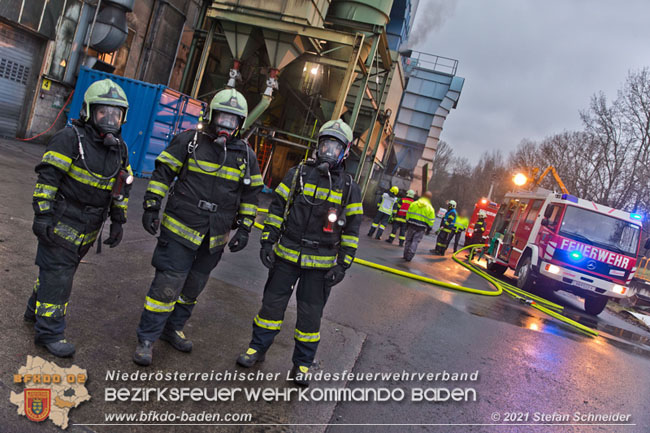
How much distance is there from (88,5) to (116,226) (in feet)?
42.5

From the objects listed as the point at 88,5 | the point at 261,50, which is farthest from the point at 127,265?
the point at 261,50

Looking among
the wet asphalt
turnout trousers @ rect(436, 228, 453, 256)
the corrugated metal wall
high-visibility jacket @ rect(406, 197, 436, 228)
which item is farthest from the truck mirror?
the corrugated metal wall

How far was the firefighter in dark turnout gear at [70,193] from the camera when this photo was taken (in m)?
2.71

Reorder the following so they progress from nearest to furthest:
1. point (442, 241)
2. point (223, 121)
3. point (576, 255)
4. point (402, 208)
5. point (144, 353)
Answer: point (144, 353)
point (223, 121)
point (576, 255)
point (402, 208)
point (442, 241)

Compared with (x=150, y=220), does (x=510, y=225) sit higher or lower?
higher

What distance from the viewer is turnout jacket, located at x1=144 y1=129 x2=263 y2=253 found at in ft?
10.1

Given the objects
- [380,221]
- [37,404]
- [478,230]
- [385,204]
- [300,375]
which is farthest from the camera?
[478,230]

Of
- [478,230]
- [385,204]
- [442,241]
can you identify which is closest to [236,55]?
[385,204]

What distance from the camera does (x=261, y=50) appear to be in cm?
1694

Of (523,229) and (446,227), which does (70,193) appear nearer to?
(523,229)

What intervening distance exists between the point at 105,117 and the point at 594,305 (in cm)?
1122

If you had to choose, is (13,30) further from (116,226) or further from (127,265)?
(116,226)

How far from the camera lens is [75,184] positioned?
2.81 m

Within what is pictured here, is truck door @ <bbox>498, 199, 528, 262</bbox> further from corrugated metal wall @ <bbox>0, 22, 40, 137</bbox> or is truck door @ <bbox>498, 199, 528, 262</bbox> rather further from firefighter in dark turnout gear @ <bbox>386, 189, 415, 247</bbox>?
corrugated metal wall @ <bbox>0, 22, 40, 137</bbox>
